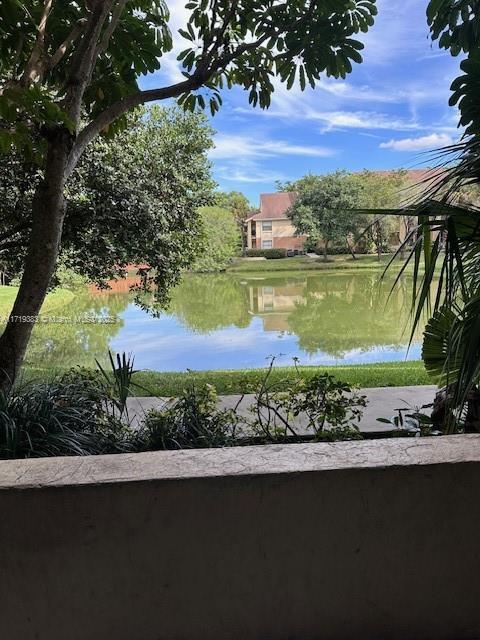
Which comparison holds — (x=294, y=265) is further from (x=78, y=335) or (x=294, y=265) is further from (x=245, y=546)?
(x=245, y=546)

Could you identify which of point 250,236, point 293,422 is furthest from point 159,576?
point 250,236

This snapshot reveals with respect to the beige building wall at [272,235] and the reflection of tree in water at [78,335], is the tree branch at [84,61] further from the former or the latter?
the beige building wall at [272,235]

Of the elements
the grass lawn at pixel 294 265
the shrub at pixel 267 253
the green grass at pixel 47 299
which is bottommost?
the green grass at pixel 47 299

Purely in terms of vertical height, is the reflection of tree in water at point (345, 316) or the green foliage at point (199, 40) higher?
the green foliage at point (199, 40)

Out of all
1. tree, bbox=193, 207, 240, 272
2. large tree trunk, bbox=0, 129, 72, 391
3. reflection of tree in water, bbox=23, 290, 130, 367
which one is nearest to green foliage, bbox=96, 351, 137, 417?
large tree trunk, bbox=0, 129, 72, 391

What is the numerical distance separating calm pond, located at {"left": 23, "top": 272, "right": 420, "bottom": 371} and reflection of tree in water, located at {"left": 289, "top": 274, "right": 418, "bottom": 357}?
0.02 metres

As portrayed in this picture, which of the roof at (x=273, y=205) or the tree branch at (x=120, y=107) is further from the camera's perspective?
the roof at (x=273, y=205)

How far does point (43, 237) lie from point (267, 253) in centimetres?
1282

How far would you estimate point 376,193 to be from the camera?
1030 centimetres

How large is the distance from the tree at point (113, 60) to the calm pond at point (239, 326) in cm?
365

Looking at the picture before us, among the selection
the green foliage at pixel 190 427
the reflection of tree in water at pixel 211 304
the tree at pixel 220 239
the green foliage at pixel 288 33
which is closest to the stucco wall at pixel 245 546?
the green foliage at pixel 190 427

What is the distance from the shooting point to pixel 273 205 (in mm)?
15156

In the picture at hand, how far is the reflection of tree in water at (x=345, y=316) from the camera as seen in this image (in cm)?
905

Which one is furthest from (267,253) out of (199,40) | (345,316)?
(199,40)
